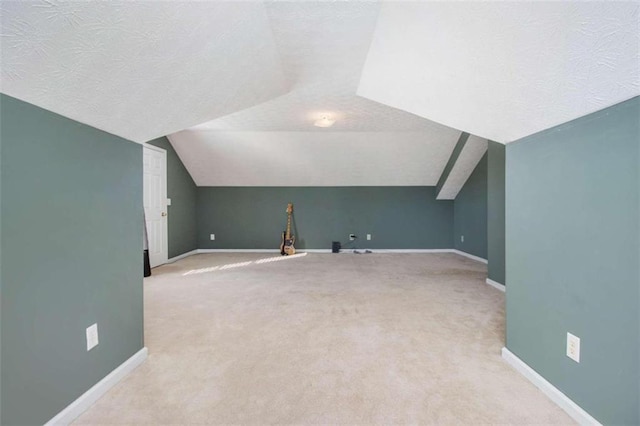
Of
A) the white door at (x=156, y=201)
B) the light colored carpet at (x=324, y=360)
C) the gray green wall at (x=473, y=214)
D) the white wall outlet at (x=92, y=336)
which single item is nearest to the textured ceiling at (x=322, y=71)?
the white door at (x=156, y=201)

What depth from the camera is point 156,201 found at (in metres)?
4.82

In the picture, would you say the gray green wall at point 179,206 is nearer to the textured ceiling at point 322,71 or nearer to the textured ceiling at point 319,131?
the textured ceiling at point 319,131

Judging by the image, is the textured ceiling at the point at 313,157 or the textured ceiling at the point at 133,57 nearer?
the textured ceiling at the point at 133,57

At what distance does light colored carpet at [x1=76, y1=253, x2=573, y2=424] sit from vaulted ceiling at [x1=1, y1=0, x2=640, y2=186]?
5.00ft

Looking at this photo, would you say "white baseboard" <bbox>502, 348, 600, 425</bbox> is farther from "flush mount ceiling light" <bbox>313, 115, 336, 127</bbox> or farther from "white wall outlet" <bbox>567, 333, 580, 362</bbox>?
"flush mount ceiling light" <bbox>313, 115, 336, 127</bbox>

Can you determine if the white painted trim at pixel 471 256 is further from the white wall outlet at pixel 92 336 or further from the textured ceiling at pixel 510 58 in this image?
the white wall outlet at pixel 92 336

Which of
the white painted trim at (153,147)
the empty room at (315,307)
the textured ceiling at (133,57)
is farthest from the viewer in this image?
the white painted trim at (153,147)

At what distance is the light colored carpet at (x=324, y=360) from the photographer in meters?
1.46

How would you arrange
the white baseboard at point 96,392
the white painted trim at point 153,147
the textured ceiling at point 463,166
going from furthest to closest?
the textured ceiling at point 463,166 → the white painted trim at point 153,147 → the white baseboard at point 96,392

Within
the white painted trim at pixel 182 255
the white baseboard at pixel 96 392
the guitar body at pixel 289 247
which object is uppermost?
the guitar body at pixel 289 247

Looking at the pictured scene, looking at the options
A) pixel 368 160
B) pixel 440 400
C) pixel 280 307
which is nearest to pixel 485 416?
pixel 440 400

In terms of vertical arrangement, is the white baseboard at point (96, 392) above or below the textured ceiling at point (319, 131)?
below

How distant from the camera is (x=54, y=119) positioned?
4.32 ft

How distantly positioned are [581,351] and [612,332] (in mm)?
219
